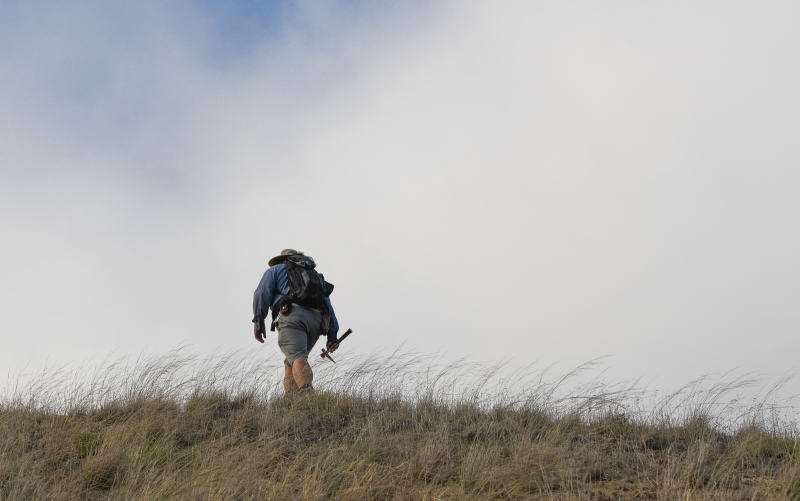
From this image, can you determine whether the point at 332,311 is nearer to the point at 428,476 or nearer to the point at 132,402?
the point at 132,402

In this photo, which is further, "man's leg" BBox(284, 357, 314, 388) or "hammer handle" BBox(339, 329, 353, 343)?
"hammer handle" BBox(339, 329, 353, 343)

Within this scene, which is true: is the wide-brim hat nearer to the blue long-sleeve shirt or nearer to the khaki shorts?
the blue long-sleeve shirt

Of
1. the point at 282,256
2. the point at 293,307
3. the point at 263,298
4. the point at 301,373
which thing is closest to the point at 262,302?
the point at 263,298

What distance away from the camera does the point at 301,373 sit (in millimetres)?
7008

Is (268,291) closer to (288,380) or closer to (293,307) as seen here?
(293,307)

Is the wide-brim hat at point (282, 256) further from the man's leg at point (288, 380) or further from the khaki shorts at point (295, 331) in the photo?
the man's leg at point (288, 380)

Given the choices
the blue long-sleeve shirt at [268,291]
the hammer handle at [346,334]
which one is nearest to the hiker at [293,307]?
the blue long-sleeve shirt at [268,291]

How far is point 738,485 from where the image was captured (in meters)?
4.46

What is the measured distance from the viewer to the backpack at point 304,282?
281 inches

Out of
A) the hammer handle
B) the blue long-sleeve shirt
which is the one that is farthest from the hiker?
the hammer handle

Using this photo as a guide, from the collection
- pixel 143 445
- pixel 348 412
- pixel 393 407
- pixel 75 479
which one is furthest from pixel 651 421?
pixel 75 479

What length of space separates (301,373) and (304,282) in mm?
972

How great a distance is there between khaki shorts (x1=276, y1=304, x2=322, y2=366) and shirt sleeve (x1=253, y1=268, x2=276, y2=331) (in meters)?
0.18

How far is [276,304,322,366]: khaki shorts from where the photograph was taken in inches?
279
